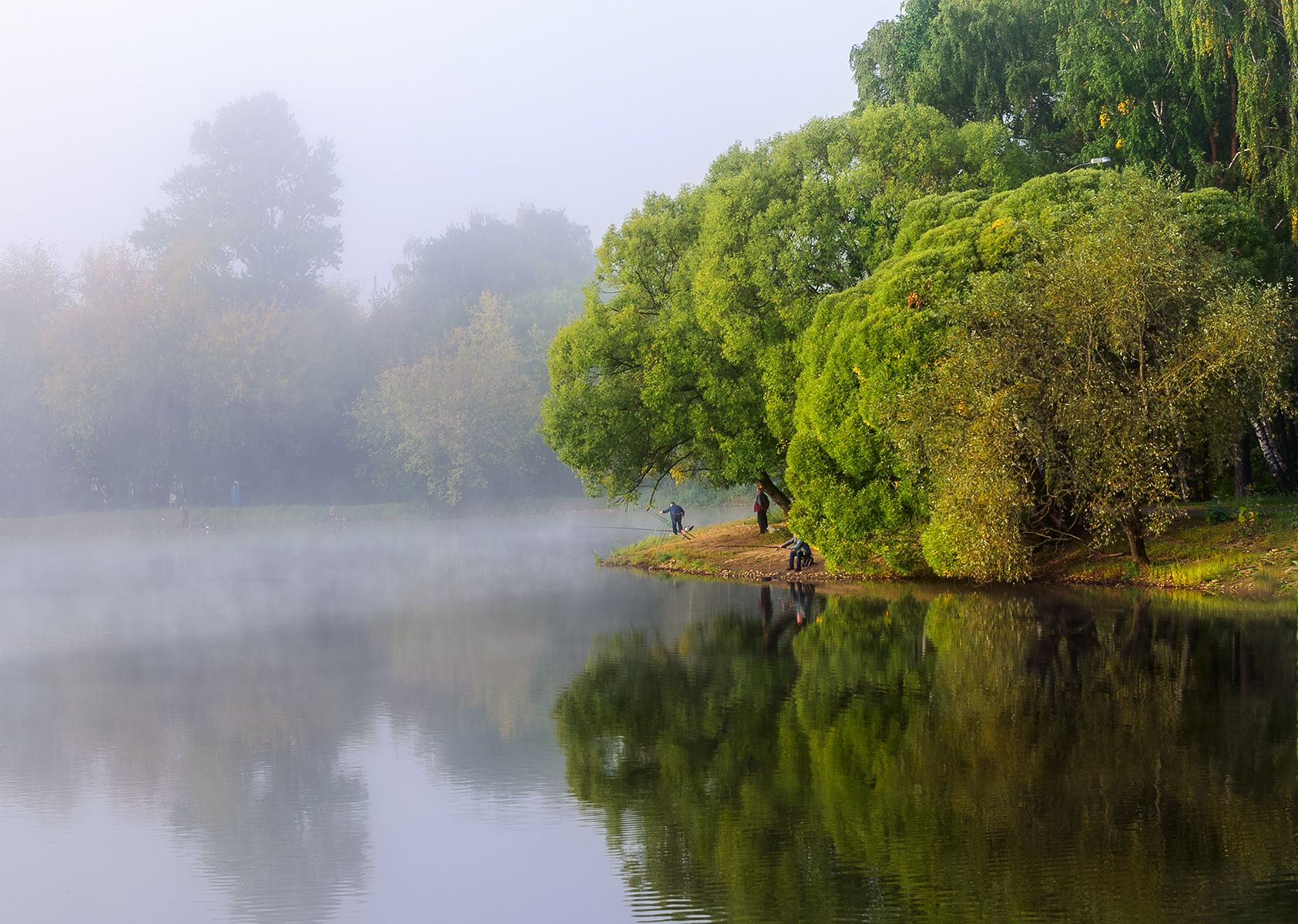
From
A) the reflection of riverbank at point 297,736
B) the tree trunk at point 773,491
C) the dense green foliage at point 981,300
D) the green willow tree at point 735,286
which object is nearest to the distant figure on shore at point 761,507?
the tree trunk at point 773,491

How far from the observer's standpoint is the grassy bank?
22.4 metres

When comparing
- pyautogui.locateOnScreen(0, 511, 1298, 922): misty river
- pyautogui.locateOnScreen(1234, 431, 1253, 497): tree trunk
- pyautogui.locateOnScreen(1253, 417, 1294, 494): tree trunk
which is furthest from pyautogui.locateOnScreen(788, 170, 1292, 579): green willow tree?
pyautogui.locateOnScreen(1234, 431, 1253, 497): tree trunk

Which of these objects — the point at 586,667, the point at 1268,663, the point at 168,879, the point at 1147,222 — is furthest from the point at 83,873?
the point at 1147,222

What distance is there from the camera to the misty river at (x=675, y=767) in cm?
851

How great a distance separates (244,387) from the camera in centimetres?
6838

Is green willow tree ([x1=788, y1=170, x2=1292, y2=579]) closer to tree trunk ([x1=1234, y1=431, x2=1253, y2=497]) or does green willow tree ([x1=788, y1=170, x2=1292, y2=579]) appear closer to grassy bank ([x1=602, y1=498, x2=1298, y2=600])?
grassy bank ([x1=602, y1=498, x2=1298, y2=600])

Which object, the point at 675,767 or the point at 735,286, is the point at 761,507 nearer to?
the point at 735,286

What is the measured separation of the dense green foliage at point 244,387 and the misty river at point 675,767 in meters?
45.4

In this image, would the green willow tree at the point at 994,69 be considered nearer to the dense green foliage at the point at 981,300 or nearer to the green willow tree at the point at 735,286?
the dense green foliage at the point at 981,300

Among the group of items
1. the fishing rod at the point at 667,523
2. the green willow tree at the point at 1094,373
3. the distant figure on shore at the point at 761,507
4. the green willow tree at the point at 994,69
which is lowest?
the fishing rod at the point at 667,523

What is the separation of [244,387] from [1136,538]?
56.0 metres

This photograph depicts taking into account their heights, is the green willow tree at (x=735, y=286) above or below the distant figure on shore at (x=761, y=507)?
above

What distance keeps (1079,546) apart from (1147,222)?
308 inches

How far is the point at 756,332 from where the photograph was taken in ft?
104
